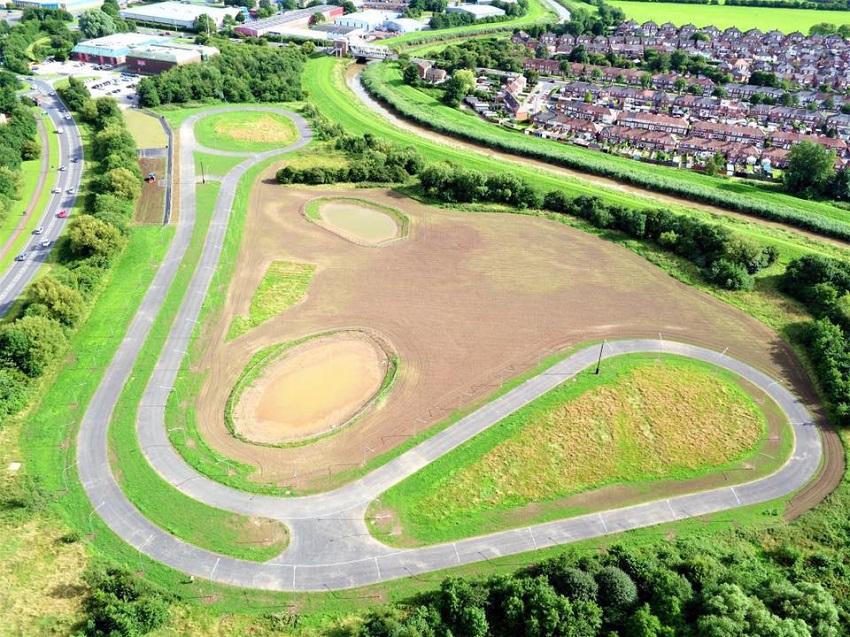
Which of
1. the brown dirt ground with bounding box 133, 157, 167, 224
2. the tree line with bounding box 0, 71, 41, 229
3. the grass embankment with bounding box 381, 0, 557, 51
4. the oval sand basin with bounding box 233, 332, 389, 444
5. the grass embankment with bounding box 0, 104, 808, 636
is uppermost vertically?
the grass embankment with bounding box 381, 0, 557, 51

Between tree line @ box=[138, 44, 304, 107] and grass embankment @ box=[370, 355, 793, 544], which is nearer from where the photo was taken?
grass embankment @ box=[370, 355, 793, 544]

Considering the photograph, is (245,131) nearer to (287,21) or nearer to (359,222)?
(359,222)

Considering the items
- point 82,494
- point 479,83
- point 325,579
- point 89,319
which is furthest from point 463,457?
point 479,83

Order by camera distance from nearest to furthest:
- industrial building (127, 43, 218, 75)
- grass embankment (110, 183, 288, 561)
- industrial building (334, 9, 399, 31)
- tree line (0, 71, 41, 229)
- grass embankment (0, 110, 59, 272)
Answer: grass embankment (110, 183, 288, 561)
grass embankment (0, 110, 59, 272)
tree line (0, 71, 41, 229)
industrial building (127, 43, 218, 75)
industrial building (334, 9, 399, 31)

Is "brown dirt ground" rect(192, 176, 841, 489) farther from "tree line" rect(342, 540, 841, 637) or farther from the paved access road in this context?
the paved access road

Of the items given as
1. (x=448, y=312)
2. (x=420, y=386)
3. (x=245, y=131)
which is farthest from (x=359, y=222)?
(x=245, y=131)

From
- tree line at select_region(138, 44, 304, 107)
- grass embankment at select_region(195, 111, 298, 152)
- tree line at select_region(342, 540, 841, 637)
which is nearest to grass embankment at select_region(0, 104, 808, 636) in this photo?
tree line at select_region(342, 540, 841, 637)

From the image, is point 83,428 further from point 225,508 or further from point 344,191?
point 344,191

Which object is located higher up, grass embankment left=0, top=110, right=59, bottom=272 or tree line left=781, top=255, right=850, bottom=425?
grass embankment left=0, top=110, right=59, bottom=272
